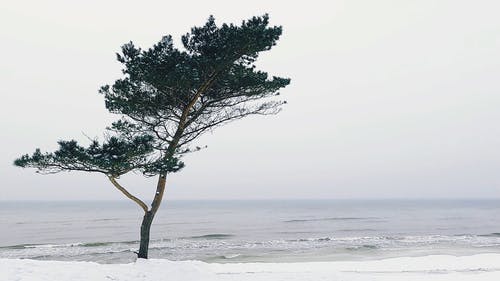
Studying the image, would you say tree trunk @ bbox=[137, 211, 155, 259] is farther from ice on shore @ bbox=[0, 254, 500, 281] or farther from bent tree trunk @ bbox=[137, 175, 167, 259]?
ice on shore @ bbox=[0, 254, 500, 281]

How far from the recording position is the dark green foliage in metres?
12.6

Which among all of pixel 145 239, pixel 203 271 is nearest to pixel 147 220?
pixel 145 239

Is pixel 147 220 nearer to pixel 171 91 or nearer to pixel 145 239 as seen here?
pixel 145 239

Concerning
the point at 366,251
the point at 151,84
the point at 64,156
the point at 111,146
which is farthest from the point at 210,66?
the point at 366,251

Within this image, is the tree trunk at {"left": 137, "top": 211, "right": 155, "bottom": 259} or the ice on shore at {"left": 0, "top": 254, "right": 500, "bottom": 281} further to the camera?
the tree trunk at {"left": 137, "top": 211, "right": 155, "bottom": 259}

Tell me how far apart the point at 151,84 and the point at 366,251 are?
2108 cm

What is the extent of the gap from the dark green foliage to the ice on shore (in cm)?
296

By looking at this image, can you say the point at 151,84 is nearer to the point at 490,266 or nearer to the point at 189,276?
the point at 189,276

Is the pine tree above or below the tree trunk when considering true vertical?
above

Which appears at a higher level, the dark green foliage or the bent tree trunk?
the dark green foliage

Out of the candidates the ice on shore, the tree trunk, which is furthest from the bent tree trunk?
the ice on shore

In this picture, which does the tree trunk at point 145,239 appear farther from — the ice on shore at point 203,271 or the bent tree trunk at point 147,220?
the ice on shore at point 203,271

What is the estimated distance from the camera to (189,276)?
1330 centimetres

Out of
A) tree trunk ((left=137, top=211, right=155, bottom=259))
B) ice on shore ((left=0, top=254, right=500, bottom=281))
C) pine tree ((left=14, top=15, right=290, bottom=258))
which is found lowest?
ice on shore ((left=0, top=254, right=500, bottom=281))
